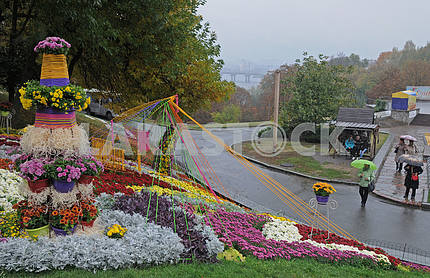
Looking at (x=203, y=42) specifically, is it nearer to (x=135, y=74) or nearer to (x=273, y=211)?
(x=135, y=74)

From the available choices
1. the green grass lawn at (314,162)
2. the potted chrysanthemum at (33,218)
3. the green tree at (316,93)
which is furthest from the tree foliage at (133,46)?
the green tree at (316,93)

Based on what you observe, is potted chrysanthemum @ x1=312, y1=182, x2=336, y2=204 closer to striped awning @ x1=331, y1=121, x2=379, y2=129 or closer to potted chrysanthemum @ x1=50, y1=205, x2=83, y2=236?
potted chrysanthemum @ x1=50, y1=205, x2=83, y2=236

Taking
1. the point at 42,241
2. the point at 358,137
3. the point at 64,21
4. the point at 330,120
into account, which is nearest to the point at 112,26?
the point at 64,21

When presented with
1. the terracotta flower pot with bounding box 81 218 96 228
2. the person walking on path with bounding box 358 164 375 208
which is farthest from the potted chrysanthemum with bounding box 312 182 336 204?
the terracotta flower pot with bounding box 81 218 96 228

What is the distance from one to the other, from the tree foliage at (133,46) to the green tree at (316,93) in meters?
11.9

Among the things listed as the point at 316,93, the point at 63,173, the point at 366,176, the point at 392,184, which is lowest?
the point at 392,184

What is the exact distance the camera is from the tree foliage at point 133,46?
488 inches

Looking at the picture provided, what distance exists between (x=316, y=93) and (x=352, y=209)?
1480cm

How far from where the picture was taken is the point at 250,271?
5953 mm

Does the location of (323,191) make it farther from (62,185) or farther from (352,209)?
(62,185)

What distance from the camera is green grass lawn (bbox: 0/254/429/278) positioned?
5227 mm

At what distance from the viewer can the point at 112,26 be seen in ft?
43.9

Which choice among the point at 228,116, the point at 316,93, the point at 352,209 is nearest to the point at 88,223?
the point at 352,209

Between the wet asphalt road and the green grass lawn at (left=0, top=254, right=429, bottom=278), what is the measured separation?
10.1 ft
